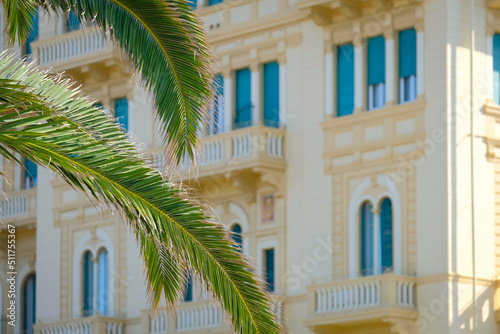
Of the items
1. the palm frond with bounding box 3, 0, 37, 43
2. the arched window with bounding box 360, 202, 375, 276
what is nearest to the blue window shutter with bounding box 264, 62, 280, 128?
the arched window with bounding box 360, 202, 375, 276

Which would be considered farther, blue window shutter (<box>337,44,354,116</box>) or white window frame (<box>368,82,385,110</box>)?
blue window shutter (<box>337,44,354,116</box>)

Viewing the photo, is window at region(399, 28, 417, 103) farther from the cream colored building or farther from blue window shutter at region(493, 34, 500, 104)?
blue window shutter at region(493, 34, 500, 104)

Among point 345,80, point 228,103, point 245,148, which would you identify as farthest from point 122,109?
point 345,80

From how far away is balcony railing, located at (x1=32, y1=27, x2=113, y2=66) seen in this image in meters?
36.2

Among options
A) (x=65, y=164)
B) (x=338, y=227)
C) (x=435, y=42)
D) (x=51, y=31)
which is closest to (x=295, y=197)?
(x=338, y=227)

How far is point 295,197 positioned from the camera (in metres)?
32.2

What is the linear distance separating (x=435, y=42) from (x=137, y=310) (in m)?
10.2

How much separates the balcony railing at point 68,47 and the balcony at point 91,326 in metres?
6.47

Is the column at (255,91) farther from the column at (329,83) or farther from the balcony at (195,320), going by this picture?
the balcony at (195,320)

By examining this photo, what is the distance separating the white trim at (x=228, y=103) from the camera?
3381cm

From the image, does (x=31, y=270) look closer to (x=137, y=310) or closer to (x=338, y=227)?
(x=137, y=310)

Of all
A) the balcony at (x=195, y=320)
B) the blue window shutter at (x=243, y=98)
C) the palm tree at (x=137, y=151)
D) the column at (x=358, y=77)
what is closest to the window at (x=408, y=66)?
the column at (x=358, y=77)

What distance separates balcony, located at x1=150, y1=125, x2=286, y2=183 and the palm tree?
54.9ft

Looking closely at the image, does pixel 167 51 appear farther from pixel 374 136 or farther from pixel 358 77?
pixel 358 77
